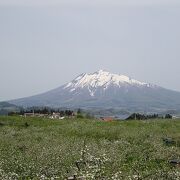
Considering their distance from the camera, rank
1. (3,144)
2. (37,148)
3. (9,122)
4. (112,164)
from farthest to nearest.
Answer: (9,122) < (3,144) < (37,148) < (112,164)

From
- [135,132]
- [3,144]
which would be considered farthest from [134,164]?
[135,132]

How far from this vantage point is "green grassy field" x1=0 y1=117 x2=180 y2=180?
21.0m

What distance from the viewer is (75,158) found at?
1068 inches

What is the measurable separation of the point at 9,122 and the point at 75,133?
16384 millimetres

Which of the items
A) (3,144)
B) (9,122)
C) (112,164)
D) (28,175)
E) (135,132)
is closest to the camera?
(28,175)

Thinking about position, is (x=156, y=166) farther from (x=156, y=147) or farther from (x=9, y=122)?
(x=9, y=122)

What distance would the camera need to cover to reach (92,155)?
27.8 meters

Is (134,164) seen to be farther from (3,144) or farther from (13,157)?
(3,144)

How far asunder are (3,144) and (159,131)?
56.7ft

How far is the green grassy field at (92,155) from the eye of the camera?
21.0 metres

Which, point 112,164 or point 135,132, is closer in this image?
point 112,164

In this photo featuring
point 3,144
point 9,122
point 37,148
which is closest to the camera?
point 37,148

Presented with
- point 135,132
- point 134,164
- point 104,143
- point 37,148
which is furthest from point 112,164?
point 135,132

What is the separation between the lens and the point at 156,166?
26.0 metres
